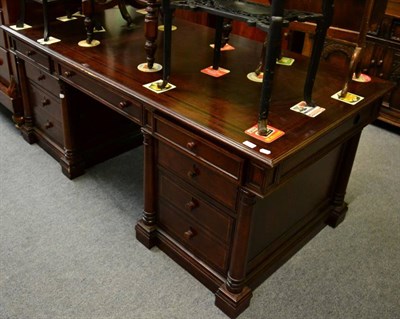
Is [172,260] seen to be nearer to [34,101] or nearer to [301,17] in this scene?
[301,17]

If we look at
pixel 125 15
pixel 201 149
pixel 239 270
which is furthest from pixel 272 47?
pixel 125 15

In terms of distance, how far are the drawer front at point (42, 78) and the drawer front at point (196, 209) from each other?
33.3 inches

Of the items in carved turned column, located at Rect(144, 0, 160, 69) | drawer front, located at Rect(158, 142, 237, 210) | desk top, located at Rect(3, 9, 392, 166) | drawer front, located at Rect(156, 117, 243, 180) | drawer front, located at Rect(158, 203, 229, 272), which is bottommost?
drawer front, located at Rect(158, 203, 229, 272)

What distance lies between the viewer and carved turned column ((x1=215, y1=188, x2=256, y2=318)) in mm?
1507

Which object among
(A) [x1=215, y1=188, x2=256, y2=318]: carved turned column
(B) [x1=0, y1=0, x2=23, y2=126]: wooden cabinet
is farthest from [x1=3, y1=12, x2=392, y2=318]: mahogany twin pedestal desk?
(B) [x1=0, y1=0, x2=23, y2=126]: wooden cabinet

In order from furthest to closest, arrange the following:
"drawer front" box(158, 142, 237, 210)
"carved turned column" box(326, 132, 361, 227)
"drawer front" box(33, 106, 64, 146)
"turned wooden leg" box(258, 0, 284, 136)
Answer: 1. "drawer front" box(33, 106, 64, 146)
2. "carved turned column" box(326, 132, 361, 227)
3. "drawer front" box(158, 142, 237, 210)
4. "turned wooden leg" box(258, 0, 284, 136)

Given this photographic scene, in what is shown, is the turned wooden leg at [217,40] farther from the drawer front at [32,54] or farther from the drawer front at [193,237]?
the drawer front at [32,54]

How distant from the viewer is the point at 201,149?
154 centimetres

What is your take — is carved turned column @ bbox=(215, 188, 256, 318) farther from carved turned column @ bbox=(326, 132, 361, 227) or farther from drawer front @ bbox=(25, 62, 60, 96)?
drawer front @ bbox=(25, 62, 60, 96)

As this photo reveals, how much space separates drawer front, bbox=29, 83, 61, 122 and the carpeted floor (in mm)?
311

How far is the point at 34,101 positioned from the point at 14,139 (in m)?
0.35

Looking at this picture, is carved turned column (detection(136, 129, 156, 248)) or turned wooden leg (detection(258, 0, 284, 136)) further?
carved turned column (detection(136, 129, 156, 248))

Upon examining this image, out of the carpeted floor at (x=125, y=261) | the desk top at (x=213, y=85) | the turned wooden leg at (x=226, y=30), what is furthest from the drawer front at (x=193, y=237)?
the turned wooden leg at (x=226, y=30)

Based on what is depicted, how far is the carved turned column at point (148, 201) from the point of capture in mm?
1796
